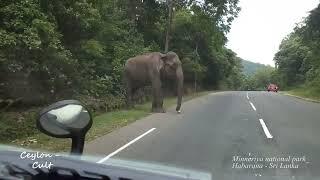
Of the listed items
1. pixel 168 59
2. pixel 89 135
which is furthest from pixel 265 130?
pixel 168 59

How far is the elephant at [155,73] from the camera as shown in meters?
26.1

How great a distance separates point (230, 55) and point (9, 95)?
7311cm

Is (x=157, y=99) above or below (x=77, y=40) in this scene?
below

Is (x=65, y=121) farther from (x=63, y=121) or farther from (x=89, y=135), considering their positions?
(x=89, y=135)

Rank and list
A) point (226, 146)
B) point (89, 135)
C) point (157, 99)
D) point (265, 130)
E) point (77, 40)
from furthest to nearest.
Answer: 1. point (157, 99)
2. point (77, 40)
3. point (265, 130)
4. point (89, 135)
5. point (226, 146)

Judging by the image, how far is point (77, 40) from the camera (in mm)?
23766

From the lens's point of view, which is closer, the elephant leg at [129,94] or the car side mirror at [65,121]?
the car side mirror at [65,121]

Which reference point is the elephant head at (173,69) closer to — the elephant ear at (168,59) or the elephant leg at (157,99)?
the elephant ear at (168,59)

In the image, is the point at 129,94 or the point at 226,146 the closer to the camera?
the point at 226,146

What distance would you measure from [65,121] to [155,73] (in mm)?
23218

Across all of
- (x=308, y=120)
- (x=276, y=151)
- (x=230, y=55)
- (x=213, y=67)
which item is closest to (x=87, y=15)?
(x=308, y=120)

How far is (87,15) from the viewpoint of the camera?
2253 cm

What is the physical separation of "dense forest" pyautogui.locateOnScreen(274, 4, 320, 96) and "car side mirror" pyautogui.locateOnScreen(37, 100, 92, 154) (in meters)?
42.1

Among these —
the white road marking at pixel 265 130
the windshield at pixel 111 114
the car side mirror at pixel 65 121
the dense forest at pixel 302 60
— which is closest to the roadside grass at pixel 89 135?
the windshield at pixel 111 114
